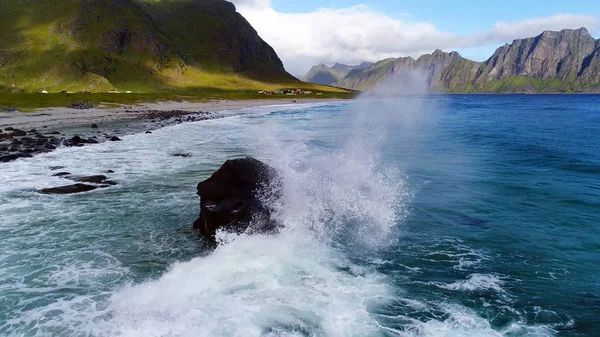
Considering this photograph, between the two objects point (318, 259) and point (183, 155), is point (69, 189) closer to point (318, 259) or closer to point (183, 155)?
point (183, 155)

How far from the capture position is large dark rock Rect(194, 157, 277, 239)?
15.2 meters

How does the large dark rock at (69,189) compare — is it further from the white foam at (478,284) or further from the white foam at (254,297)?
the white foam at (478,284)

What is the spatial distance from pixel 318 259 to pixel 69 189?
53.2ft

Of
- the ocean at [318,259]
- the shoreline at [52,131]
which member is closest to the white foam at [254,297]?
the ocean at [318,259]

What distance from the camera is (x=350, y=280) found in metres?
12.3

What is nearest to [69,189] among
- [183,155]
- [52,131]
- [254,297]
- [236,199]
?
[236,199]

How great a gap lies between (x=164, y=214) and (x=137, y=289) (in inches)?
289

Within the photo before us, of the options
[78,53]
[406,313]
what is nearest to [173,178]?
[406,313]

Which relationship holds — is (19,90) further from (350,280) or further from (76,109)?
(350,280)

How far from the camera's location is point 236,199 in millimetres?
16062

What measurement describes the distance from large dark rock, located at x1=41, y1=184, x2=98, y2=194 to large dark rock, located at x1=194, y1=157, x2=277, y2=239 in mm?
9852

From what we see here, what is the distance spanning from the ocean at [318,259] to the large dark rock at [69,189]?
2.60 feet

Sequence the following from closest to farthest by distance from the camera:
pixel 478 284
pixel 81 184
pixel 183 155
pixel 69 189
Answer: pixel 478 284, pixel 69 189, pixel 81 184, pixel 183 155

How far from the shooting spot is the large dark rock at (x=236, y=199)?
1521 cm
